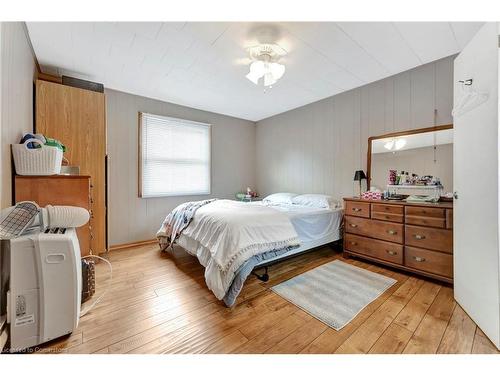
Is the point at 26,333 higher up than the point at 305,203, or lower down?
lower down

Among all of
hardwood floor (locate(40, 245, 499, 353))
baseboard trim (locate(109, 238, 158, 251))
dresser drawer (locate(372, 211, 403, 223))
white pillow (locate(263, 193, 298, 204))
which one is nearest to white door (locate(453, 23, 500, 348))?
hardwood floor (locate(40, 245, 499, 353))

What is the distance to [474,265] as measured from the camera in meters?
1.55

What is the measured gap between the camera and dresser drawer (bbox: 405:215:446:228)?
2053 millimetres

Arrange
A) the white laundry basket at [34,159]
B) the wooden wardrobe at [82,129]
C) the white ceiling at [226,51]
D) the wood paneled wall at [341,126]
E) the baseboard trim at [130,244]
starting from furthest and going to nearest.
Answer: the baseboard trim at [130,244], the wood paneled wall at [341,126], the wooden wardrobe at [82,129], the white ceiling at [226,51], the white laundry basket at [34,159]

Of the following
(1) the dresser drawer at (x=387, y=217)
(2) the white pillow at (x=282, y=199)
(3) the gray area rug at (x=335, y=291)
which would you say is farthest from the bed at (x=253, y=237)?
(2) the white pillow at (x=282, y=199)

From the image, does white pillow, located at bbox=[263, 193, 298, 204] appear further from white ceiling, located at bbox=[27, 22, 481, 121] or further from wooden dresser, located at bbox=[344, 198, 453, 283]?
white ceiling, located at bbox=[27, 22, 481, 121]

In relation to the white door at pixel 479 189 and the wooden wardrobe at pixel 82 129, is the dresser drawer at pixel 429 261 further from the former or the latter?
the wooden wardrobe at pixel 82 129

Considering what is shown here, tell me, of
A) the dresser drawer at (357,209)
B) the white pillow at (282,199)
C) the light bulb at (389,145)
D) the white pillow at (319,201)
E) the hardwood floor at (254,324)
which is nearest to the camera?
the hardwood floor at (254,324)

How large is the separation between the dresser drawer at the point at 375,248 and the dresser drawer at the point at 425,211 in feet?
1.30

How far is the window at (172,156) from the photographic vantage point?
349 centimetres

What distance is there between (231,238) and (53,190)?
58.9 inches

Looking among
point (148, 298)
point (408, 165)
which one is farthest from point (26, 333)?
point (408, 165)
